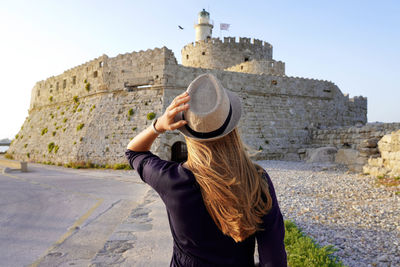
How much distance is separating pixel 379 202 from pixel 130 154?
6.15m

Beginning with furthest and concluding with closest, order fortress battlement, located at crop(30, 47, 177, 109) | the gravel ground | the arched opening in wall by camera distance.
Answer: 1. the arched opening in wall
2. fortress battlement, located at crop(30, 47, 177, 109)
3. the gravel ground

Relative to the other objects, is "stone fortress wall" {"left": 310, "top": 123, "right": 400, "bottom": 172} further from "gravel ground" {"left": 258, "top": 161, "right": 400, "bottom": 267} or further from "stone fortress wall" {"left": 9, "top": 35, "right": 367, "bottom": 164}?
"gravel ground" {"left": 258, "top": 161, "right": 400, "bottom": 267}

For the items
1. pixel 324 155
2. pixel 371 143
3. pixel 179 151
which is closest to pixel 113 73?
pixel 179 151

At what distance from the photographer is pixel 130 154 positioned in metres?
1.76

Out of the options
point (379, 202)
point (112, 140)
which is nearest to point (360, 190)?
point (379, 202)

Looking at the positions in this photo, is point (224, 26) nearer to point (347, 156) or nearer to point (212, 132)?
point (347, 156)

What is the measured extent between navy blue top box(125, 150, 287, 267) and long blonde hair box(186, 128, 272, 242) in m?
0.05

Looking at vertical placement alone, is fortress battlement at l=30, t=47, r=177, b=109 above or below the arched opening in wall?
above

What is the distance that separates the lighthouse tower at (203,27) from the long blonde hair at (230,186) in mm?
29474

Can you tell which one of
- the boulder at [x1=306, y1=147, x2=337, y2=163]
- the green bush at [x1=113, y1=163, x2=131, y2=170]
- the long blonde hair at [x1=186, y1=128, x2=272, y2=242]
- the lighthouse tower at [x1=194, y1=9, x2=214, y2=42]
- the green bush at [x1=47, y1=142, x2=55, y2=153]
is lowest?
the green bush at [x1=113, y1=163, x2=131, y2=170]

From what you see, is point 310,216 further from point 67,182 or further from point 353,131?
point 353,131

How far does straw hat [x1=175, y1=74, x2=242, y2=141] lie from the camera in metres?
1.39

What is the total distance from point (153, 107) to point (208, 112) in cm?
1378

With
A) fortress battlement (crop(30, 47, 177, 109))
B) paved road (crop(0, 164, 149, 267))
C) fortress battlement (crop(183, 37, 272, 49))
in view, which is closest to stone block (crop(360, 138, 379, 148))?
paved road (crop(0, 164, 149, 267))
